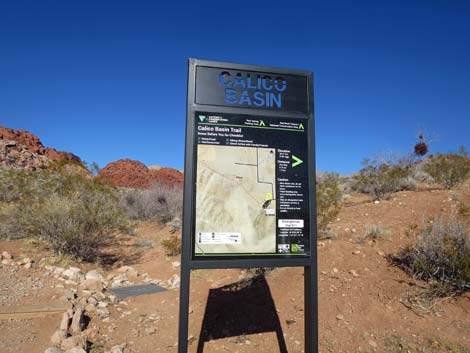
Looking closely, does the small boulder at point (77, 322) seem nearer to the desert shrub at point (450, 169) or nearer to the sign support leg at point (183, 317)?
the sign support leg at point (183, 317)

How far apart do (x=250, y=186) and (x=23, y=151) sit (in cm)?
3372

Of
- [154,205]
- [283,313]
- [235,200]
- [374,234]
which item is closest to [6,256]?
[283,313]

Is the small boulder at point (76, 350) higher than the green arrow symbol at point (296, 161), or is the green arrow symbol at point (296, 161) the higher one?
the green arrow symbol at point (296, 161)

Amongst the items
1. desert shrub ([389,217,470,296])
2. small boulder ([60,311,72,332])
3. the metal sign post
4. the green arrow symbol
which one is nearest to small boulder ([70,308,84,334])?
small boulder ([60,311,72,332])

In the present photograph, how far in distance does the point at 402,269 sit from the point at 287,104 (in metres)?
3.02

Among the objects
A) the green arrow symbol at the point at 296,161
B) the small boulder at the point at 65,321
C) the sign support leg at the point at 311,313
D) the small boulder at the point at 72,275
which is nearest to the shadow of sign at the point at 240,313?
the sign support leg at the point at 311,313

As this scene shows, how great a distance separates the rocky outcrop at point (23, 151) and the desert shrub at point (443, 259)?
2420cm

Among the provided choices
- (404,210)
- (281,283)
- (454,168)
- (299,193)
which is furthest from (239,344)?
(454,168)

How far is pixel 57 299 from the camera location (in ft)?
15.1

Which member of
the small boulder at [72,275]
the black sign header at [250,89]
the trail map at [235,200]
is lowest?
the small boulder at [72,275]

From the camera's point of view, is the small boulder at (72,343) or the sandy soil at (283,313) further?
the sandy soil at (283,313)

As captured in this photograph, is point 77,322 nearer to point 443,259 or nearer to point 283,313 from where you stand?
point 283,313

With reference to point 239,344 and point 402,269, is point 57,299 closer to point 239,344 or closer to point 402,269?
point 239,344

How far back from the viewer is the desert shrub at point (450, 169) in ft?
32.6
